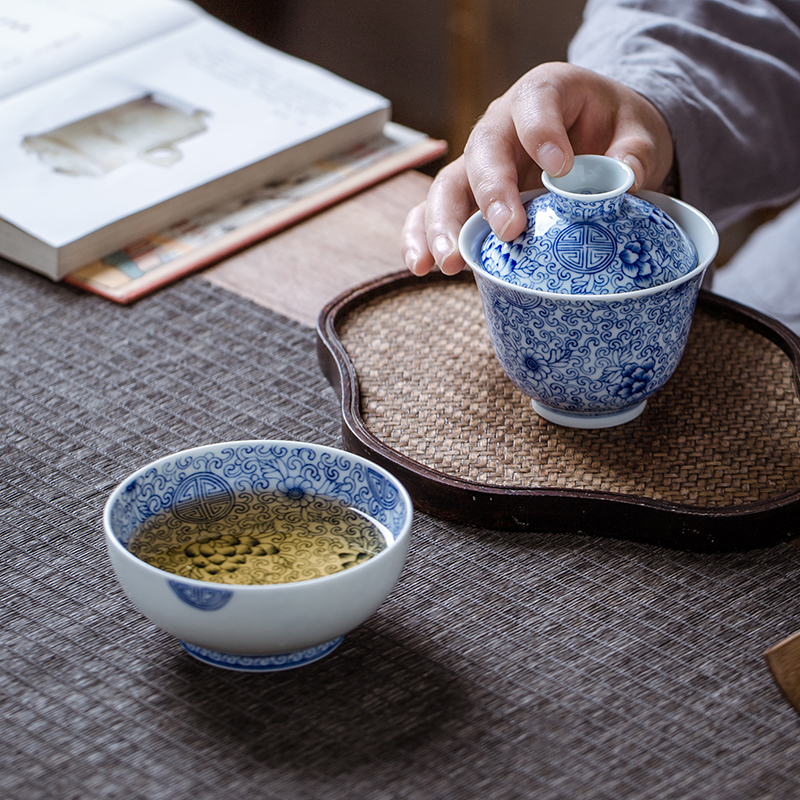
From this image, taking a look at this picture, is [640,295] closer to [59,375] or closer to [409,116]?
[59,375]

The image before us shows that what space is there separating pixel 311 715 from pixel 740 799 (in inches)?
7.3

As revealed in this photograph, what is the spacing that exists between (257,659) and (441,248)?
1.05ft

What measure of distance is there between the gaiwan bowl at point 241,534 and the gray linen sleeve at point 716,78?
0.49 m

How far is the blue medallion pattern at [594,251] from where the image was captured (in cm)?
55

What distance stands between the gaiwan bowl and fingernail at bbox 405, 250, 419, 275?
0.24 meters

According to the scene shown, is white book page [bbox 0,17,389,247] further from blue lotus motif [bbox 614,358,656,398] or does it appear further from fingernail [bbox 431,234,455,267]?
blue lotus motif [bbox 614,358,656,398]

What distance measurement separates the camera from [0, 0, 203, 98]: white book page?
3.20ft

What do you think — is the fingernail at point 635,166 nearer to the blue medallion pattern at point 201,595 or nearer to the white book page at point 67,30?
the blue medallion pattern at point 201,595

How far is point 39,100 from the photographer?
0.94m

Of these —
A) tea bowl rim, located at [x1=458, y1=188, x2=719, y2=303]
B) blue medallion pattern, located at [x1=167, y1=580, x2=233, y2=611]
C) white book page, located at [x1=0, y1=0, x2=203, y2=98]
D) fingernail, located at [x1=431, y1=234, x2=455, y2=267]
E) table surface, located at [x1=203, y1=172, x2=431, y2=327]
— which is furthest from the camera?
white book page, located at [x1=0, y1=0, x2=203, y2=98]

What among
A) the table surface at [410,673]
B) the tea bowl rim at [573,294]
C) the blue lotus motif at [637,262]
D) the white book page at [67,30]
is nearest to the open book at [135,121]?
the white book page at [67,30]

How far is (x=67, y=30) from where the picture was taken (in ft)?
3.39

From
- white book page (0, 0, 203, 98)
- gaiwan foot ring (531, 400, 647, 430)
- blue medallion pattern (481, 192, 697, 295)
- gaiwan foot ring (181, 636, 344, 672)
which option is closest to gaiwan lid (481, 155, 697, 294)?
blue medallion pattern (481, 192, 697, 295)

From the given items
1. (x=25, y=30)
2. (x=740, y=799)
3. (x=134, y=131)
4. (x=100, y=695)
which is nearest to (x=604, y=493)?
(x=740, y=799)
